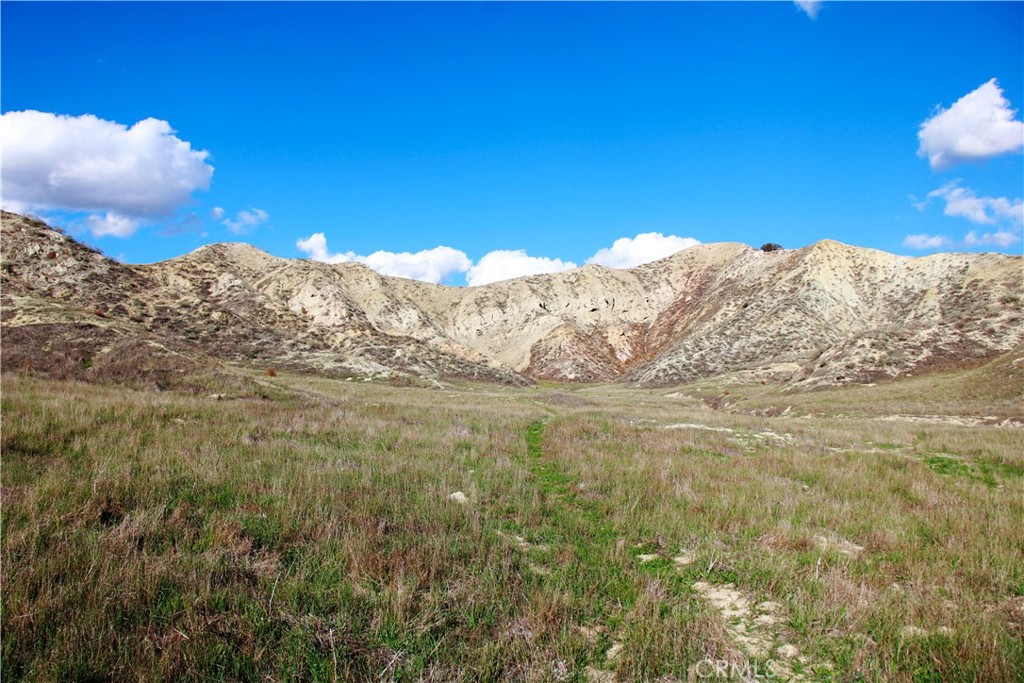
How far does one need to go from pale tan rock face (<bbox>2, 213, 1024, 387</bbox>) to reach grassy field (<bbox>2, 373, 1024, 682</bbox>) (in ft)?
88.6

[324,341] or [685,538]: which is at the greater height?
[324,341]

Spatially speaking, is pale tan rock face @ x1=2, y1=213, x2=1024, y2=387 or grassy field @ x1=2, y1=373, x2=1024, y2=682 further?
pale tan rock face @ x1=2, y1=213, x2=1024, y2=387

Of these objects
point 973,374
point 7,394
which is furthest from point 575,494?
point 973,374

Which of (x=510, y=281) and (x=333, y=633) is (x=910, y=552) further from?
(x=510, y=281)

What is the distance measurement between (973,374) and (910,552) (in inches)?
1667

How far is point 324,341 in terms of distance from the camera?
61.6 meters

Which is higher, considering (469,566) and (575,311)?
(575,311)

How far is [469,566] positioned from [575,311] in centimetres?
10496

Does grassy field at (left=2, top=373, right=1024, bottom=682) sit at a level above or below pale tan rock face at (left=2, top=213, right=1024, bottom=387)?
below

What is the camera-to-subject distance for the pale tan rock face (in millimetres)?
48531

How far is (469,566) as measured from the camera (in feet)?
18.5

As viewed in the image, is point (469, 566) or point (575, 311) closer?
point (469, 566)

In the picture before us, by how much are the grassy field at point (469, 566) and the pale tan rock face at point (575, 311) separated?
2701 cm

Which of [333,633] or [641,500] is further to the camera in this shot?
[641,500]
